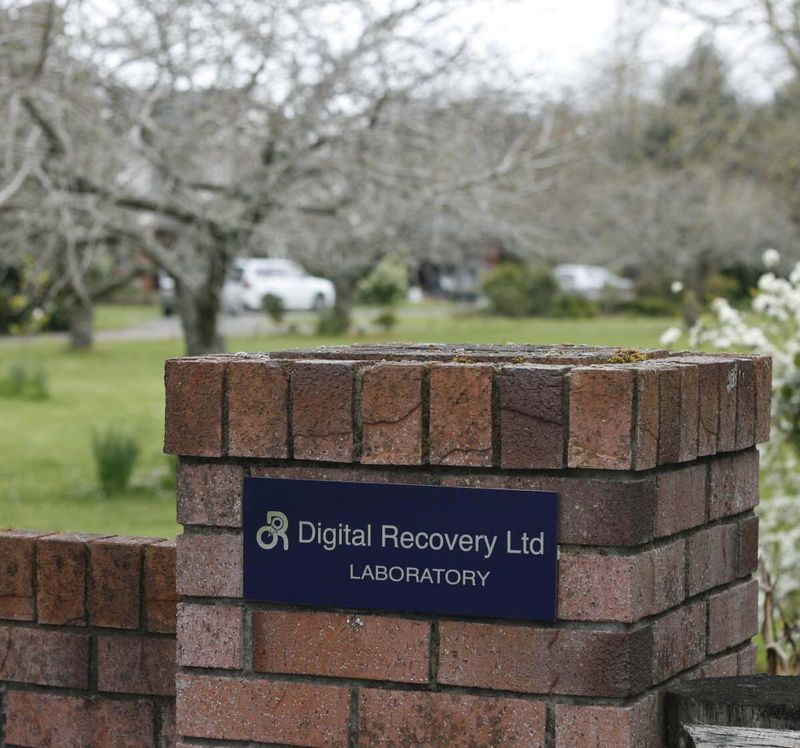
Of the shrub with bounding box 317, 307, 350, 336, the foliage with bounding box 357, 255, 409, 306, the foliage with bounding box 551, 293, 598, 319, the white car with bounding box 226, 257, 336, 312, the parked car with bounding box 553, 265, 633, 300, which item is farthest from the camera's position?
the parked car with bounding box 553, 265, 633, 300

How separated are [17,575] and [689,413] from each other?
155cm

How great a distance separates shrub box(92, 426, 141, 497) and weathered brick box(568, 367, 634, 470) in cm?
751

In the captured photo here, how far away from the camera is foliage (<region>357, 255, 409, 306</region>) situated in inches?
1209

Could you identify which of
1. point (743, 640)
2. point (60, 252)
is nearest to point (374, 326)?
point (60, 252)

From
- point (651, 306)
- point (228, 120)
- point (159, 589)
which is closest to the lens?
point (159, 589)

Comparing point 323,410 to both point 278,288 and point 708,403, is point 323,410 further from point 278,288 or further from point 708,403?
point 278,288

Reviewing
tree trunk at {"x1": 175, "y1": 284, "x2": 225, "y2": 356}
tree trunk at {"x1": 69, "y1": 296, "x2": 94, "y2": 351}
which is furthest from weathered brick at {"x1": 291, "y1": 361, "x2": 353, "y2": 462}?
tree trunk at {"x1": 69, "y1": 296, "x2": 94, "y2": 351}

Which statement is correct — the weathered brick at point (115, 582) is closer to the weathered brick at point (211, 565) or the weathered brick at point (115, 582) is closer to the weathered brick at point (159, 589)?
the weathered brick at point (159, 589)

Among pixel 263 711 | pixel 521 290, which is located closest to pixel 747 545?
pixel 263 711

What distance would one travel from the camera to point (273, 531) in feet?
7.68

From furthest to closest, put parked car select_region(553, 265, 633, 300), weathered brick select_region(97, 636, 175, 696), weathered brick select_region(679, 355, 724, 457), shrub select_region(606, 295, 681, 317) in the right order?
parked car select_region(553, 265, 633, 300)
shrub select_region(606, 295, 681, 317)
weathered brick select_region(97, 636, 175, 696)
weathered brick select_region(679, 355, 724, 457)

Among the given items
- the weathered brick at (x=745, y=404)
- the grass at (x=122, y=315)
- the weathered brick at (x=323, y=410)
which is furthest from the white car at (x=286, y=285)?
the weathered brick at (x=323, y=410)

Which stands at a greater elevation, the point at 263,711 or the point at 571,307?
the point at 263,711

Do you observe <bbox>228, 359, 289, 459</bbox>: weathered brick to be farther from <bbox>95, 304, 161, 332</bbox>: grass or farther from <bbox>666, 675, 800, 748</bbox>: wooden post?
<bbox>95, 304, 161, 332</bbox>: grass
